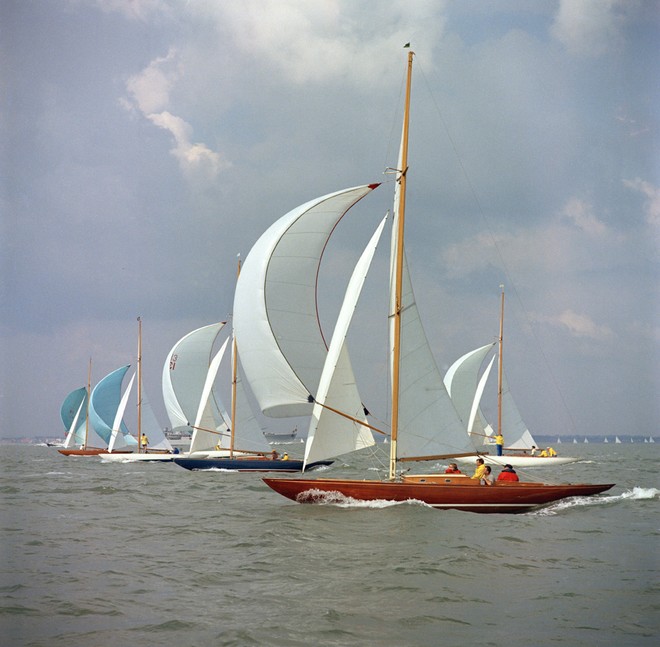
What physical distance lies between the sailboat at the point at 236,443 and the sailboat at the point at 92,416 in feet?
49.0

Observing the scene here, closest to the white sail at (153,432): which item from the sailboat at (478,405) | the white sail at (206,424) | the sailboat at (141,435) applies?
the sailboat at (141,435)

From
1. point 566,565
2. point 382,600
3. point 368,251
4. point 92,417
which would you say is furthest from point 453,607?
point 92,417

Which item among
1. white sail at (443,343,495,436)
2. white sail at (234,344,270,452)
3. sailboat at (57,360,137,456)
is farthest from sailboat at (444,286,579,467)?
sailboat at (57,360,137,456)

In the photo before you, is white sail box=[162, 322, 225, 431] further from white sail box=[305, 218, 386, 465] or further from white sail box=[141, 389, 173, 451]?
white sail box=[305, 218, 386, 465]

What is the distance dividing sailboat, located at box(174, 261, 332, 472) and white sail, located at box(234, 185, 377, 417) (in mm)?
15362

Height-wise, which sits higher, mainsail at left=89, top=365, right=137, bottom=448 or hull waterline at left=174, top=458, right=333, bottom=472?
mainsail at left=89, top=365, right=137, bottom=448

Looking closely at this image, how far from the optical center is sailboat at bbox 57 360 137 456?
54.8 metres

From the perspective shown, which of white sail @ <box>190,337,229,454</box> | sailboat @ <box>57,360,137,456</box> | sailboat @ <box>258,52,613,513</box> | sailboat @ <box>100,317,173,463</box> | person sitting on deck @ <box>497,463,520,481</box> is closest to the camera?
sailboat @ <box>258,52,613,513</box>

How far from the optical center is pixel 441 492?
1777cm

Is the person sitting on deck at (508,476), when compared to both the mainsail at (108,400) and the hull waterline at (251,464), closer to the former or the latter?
the hull waterline at (251,464)

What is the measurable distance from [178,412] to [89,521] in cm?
2784

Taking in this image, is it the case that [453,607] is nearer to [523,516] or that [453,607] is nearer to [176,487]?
[523,516]

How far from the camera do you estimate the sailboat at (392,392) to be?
59.2 feet

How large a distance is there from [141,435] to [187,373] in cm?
695
